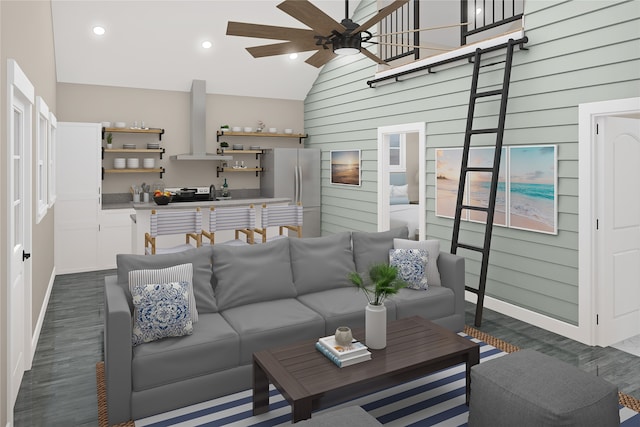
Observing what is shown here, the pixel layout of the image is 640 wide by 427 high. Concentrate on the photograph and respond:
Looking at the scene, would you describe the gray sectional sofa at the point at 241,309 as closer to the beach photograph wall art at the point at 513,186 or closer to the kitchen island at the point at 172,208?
the beach photograph wall art at the point at 513,186

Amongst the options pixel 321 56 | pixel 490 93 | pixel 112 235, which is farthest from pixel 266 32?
pixel 112 235

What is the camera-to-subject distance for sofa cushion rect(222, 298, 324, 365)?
118 inches

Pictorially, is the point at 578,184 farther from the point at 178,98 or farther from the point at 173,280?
the point at 178,98

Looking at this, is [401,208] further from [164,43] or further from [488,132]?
[164,43]

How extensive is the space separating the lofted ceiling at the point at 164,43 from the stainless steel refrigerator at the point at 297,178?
1.38 m

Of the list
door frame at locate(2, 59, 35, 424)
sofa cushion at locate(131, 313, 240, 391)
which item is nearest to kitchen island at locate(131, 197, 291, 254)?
door frame at locate(2, 59, 35, 424)

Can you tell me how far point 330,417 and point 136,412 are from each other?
130 cm

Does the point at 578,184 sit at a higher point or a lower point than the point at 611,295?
higher

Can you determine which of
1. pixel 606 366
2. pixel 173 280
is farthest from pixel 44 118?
pixel 606 366

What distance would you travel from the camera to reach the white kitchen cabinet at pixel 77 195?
605cm

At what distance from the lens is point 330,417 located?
2.07m

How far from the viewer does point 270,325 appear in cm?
311

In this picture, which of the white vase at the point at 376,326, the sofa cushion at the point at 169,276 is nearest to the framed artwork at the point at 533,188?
the white vase at the point at 376,326

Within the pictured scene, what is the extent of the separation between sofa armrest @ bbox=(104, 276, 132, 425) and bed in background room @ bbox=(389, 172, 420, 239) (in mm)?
4931
